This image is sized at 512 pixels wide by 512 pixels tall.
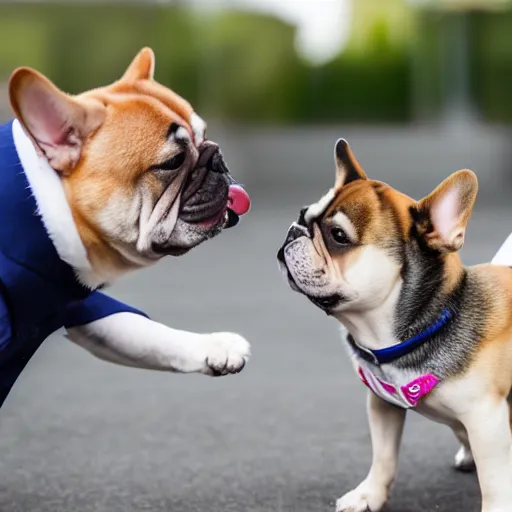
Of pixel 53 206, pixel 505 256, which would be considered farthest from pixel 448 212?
pixel 53 206

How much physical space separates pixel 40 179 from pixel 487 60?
15.8 meters

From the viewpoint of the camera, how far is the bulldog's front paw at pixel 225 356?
318cm

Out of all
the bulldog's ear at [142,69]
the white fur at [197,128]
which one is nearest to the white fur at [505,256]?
the white fur at [197,128]

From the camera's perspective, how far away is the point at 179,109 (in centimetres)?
314

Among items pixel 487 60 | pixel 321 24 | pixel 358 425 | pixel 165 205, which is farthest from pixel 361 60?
pixel 165 205

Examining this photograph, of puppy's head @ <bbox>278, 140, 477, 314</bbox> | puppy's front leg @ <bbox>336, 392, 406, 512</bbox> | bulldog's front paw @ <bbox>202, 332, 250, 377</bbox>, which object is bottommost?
puppy's front leg @ <bbox>336, 392, 406, 512</bbox>

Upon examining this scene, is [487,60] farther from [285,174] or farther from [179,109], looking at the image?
[179,109]

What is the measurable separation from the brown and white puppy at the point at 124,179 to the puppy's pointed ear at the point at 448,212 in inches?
25.7

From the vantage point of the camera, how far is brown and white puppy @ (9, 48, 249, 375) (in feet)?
9.50

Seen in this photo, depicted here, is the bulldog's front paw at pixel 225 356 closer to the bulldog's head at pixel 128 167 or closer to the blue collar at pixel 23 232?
the bulldog's head at pixel 128 167

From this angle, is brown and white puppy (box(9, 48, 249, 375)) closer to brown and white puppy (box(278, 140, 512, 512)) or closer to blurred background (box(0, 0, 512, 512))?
brown and white puppy (box(278, 140, 512, 512))

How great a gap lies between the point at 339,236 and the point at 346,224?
0.14ft

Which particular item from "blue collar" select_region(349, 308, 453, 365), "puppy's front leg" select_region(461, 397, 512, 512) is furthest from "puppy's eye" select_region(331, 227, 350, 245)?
"puppy's front leg" select_region(461, 397, 512, 512)

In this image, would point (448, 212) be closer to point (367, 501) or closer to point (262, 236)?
point (367, 501)
